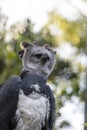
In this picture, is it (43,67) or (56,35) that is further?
(56,35)

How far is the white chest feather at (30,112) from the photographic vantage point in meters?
7.86

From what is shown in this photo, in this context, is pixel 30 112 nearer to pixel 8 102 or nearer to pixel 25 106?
pixel 25 106

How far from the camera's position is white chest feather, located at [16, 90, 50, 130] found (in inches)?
310

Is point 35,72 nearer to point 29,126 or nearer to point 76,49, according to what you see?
point 29,126

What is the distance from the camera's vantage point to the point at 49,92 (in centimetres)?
803

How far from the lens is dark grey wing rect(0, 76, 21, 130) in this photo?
7812 millimetres

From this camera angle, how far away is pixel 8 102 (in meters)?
7.86

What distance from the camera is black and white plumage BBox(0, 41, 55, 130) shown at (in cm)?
786

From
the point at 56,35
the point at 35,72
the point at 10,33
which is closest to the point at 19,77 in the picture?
the point at 35,72

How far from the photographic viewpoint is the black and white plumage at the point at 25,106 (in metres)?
7.86

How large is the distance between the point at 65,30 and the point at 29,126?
45.4 ft

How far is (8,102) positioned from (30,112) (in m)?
0.22

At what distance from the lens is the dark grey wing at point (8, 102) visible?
308 inches

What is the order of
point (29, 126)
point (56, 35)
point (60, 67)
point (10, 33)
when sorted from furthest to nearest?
point (56, 35) < point (60, 67) < point (10, 33) < point (29, 126)
